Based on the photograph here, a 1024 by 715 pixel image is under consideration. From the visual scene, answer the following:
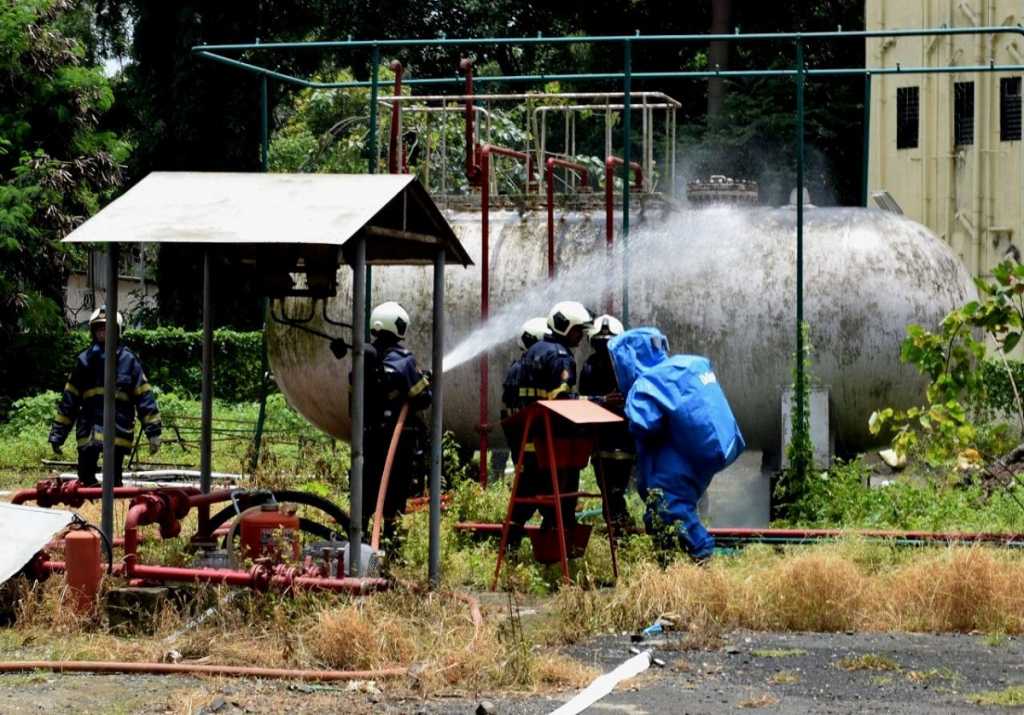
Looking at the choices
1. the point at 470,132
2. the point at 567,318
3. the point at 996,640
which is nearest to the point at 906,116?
the point at 470,132

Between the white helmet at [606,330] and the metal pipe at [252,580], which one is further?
the white helmet at [606,330]

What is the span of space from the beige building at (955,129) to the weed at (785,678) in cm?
2014

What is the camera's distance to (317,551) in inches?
394

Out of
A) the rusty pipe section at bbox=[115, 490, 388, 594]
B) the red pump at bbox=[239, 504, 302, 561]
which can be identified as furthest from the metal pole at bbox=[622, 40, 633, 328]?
the rusty pipe section at bbox=[115, 490, 388, 594]

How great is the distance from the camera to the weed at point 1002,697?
774 centimetres

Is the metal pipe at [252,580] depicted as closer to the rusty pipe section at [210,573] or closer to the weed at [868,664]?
the rusty pipe section at [210,573]

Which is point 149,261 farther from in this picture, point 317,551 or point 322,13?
point 317,551

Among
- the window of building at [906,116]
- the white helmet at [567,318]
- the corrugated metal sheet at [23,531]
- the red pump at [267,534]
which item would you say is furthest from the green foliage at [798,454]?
the window of building at [906,116]

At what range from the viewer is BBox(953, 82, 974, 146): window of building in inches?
1136

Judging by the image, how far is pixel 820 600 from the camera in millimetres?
9750

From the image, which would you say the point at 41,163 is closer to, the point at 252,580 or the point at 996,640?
the point at 252,580

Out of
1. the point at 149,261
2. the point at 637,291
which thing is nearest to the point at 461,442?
the point at 637,291

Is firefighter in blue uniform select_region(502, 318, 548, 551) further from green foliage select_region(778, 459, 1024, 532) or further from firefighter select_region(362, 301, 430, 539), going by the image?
green foliage select_region(778, 459, 1024, 532)

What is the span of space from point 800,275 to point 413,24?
24010mm
